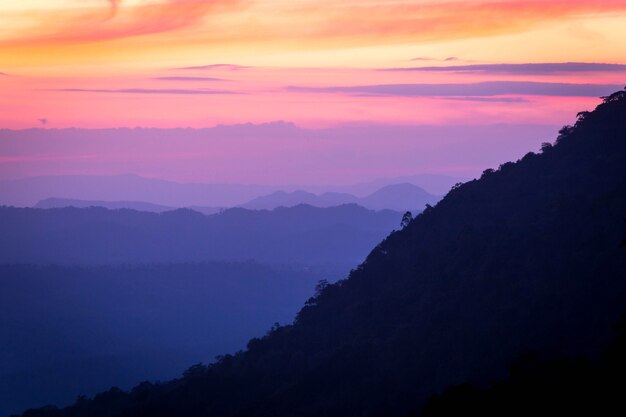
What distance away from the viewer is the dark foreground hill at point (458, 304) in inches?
1700

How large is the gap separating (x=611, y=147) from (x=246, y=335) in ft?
282

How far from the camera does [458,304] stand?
161ft

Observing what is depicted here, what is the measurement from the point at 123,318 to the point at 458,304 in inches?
4001

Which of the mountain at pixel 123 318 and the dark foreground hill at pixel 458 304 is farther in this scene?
the mountain at pixel 123 318

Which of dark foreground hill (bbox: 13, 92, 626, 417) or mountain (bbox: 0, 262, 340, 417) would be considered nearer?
dark foreground hill (bbox: 13, 92, 626, 417)

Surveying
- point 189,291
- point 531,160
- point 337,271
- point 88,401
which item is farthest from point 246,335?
point 531,160

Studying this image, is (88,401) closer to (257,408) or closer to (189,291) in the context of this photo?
(257,408)

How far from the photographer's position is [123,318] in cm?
14400

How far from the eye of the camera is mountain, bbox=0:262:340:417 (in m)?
108

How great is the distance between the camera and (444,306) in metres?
49.1

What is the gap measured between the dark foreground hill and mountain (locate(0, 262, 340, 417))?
44.5 m

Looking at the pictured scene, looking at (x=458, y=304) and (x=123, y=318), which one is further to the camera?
(x=123, y=318)

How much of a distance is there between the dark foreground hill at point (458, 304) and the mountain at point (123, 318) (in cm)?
4454

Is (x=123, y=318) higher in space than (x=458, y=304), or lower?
lower
